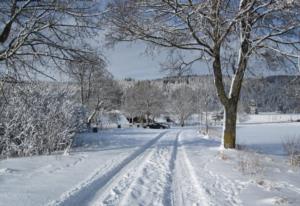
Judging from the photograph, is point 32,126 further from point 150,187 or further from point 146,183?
point 150,187

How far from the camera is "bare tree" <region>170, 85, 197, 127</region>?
10550cm

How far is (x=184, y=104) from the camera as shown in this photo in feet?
346

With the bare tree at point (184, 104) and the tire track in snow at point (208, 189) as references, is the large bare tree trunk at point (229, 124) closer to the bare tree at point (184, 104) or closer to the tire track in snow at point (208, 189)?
the tire track in snow at point (208, 189)

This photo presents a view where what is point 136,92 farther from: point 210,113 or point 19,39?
point 19,39

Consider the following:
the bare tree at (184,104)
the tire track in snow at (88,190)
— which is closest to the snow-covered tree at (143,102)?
the bare tree at (184,104)

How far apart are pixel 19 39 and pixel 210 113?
106882 millimetres

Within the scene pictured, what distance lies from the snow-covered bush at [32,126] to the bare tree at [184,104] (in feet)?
275

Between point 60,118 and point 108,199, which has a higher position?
point 60,118

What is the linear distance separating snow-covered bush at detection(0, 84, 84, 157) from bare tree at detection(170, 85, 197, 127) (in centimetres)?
8377

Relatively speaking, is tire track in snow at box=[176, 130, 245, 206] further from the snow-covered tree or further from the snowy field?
the snow-covered tree

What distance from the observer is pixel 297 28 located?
1548 cm

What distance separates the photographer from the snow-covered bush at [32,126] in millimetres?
18531

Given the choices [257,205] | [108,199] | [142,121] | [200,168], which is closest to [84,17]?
[200,168]

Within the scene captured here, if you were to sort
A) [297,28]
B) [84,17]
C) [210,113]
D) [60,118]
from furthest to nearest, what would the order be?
[210,113], [60,118], [297,28], [84,17]
